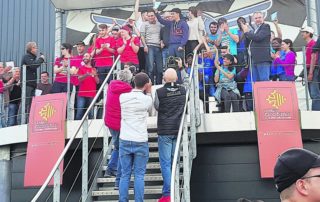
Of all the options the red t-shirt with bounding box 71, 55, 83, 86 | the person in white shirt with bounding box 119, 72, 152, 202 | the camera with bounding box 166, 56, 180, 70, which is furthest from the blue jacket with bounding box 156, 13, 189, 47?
the person in white shirt with bounding box 119, 72, 152, 202

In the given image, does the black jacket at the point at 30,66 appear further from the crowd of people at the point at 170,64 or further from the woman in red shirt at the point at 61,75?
the woman in red shirt at the point at 61,75

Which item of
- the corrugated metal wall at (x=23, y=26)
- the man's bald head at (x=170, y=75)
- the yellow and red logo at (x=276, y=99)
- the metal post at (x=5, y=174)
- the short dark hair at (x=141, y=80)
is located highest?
the corrugated metal wall at (x=23, y=26)

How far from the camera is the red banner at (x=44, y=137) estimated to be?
727 centimetres

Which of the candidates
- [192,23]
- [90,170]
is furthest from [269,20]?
[90,170]

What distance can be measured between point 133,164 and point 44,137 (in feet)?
8.78

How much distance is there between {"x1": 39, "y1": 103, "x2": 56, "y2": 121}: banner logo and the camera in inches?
295

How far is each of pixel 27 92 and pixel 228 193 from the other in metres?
3.71

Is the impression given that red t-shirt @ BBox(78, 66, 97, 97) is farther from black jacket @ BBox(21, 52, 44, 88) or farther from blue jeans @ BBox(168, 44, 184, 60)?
blue jeans @ BBox(168, 44, 184, 60)

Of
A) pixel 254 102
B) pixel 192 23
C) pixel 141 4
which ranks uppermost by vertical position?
pixel 141 4

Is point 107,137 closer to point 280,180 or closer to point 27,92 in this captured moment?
point 27,92

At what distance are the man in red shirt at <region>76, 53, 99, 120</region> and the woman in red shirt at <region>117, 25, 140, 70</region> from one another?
564 mm

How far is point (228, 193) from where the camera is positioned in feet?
23.7

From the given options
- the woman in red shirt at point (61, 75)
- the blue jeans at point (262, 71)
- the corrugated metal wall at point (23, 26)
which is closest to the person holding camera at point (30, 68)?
the woman in red shirt at point (61, 75)

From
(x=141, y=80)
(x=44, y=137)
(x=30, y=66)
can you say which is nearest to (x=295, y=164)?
(x=141, y=80)
